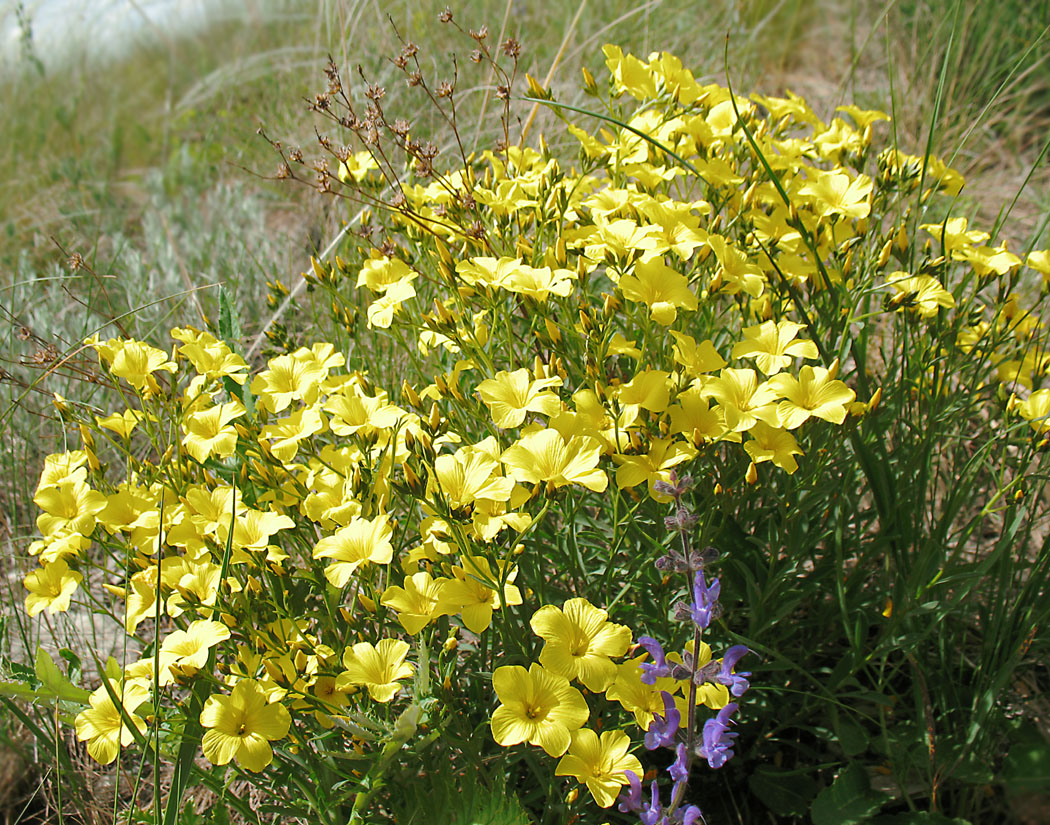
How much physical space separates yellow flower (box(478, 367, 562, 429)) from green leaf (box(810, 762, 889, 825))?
3.53 feet

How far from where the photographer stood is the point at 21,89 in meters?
6.71

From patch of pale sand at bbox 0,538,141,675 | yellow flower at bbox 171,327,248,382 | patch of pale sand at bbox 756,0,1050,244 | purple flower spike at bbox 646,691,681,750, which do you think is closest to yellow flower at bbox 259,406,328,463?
yellow flower at bbox 171,327,248,382

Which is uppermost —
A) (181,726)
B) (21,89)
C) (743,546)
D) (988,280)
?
(21,89)

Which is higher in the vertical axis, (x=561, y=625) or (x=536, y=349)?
(x=536, y=349)

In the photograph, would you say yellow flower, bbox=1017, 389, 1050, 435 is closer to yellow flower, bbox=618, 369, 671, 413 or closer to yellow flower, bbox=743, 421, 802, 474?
yellow flower, bbox=743, 421, 802, 474

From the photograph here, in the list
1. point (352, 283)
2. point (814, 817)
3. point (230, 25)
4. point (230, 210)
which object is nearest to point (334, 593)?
point (814, 817)

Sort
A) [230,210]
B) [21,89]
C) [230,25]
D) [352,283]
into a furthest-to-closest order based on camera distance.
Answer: [230,25], [21,89], [230,210], [352,283]

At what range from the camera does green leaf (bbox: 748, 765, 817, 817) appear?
188 cm

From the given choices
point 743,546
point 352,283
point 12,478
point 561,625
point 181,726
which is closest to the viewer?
point 561,625

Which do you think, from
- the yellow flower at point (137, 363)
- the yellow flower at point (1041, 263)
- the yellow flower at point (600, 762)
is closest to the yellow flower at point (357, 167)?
the yellow flower at point (137, 363)

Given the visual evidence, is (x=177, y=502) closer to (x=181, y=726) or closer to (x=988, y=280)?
(x=181, y=726)

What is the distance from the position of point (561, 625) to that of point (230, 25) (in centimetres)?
828

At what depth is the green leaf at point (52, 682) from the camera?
1.51m

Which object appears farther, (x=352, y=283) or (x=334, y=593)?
(x=352, y=283)
